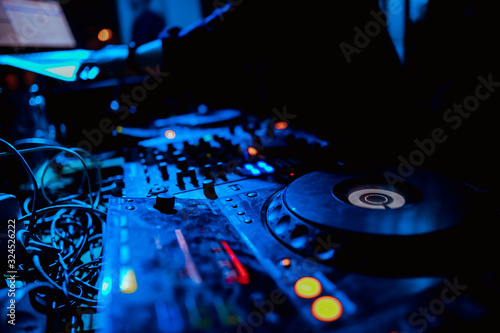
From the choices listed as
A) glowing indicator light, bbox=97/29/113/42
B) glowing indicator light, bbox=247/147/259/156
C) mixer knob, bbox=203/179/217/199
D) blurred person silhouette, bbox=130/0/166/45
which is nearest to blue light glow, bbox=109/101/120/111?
glowing indicator light, bbox=247/147/259/156

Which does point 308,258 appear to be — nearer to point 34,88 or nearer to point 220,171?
point 220,171

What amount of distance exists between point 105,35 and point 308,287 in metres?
5.02

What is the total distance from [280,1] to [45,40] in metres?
1.62

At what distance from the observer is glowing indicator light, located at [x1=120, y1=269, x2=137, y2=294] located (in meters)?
0.53

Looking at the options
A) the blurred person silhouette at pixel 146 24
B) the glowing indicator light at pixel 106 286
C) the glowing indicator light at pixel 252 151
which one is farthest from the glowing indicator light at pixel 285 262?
the blurred person silhouette at pixel 146 24

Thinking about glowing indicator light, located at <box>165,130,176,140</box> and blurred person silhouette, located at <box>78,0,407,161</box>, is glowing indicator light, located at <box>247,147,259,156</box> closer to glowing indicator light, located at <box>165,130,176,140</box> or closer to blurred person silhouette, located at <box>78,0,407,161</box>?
blurred person silhouette, located at <box>78,0,407,161</box>

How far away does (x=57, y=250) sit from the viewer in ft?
2.65

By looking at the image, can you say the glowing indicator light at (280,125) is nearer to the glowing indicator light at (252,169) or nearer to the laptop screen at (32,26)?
the glowing indicator light at (252,169)

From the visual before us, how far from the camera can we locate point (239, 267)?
573 mm

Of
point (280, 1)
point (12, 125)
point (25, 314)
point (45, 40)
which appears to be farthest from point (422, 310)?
point (45, 40)

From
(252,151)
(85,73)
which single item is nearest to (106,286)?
(252,151)

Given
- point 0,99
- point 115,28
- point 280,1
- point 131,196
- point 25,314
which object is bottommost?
point 25,314

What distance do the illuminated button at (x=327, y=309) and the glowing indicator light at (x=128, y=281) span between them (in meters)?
0.28

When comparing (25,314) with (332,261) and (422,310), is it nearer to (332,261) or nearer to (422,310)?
(332,261)
